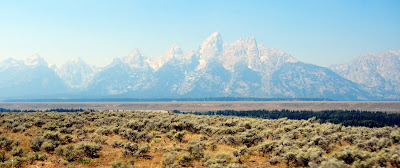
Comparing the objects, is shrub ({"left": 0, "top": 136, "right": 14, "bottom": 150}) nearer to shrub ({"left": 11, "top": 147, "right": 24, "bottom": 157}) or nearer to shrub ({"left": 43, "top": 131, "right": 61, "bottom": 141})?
shrub ({"left": 11, "top": 147, "right": 24, "bottom": 157})

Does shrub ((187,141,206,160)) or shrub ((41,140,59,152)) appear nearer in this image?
shrub ((187,141,206,160))

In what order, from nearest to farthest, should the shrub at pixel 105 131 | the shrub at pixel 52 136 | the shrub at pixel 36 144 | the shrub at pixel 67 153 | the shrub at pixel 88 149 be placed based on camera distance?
the shrub at pixel 67 153 → the shrub at pixel 88 149 → the shrub at pixel 36 144 → the shrub at pixel 52 136 → the shrub at pixel 105 131

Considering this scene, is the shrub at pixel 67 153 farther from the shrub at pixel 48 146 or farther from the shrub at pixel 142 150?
the shrub at pixel 142 150

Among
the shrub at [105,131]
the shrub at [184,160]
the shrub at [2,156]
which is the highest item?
the shrub at [105,131]

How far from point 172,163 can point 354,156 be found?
1849 cm

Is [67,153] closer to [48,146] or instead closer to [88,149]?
[88,149]

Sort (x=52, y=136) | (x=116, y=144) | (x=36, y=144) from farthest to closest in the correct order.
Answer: (x=52, y=136) < (x=116, y=144) < (x=36, y=144)

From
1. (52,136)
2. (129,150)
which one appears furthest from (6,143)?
(129,150)

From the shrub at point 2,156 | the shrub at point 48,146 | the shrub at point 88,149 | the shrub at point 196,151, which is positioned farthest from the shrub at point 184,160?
the shrub at point 2,156

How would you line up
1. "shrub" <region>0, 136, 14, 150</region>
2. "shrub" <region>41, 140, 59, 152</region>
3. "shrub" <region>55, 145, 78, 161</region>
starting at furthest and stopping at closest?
"shrub" <region>41, 140, 59, 152</region> < "shrub" <region>0, 136, 14, 150</region> < "shrub" <region>55, 145, 78, 161</region>

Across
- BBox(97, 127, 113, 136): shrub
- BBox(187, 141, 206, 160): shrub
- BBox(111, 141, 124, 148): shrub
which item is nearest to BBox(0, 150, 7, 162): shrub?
BBox(111, 141, 124, 148): shrub

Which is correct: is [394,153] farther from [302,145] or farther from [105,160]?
[105,160]

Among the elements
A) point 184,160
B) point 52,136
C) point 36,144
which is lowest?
point 184,160

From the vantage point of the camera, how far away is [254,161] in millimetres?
31531
